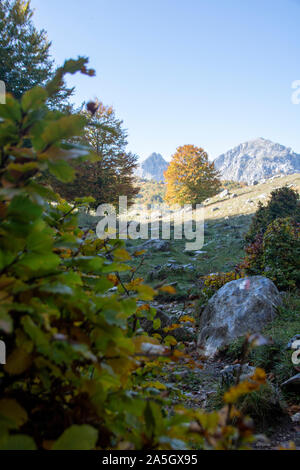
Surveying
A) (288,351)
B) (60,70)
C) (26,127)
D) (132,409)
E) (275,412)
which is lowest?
(275,412)

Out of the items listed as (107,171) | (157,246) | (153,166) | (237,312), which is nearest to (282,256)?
(237,312)

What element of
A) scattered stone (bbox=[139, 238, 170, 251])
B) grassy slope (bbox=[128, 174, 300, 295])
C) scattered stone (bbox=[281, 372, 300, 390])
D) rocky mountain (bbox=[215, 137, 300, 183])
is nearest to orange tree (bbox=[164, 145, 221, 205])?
grassy slope (bbox=[128, 174, 300, 295])

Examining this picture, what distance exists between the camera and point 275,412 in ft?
6.94

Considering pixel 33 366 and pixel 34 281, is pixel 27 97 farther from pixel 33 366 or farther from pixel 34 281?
pixel 33 366

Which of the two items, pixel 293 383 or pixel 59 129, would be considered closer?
pixel 59 129

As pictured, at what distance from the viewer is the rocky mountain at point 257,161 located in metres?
89.1

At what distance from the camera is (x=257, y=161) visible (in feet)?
308

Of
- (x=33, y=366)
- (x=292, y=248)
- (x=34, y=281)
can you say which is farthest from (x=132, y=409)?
(x=292, y=248)

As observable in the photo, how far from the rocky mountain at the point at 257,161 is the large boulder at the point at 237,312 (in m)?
86.4

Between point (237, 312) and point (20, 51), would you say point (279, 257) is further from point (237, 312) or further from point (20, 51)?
point (20, 51)

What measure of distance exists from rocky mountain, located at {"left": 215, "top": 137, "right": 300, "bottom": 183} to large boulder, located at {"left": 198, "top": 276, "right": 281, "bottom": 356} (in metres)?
86.4

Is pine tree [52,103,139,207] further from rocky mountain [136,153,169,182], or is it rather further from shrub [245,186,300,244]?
rocky mountain [136,153,169,182]

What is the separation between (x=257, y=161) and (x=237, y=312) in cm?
9963
